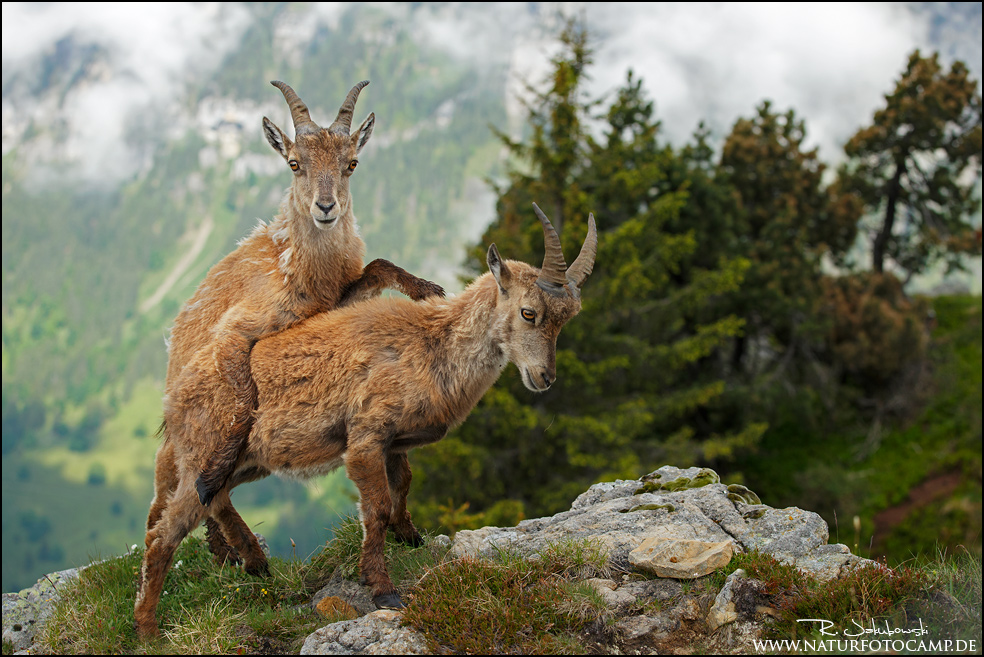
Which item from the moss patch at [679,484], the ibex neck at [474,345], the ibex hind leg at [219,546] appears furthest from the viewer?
the moss patch at [679,484]

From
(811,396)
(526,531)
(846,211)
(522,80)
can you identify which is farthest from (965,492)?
(526,531)

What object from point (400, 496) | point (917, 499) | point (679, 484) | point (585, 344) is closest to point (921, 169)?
point (917, 499)

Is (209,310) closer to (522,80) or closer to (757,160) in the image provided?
(522,80)

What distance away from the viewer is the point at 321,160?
25.9 feet

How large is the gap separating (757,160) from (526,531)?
3392 cm

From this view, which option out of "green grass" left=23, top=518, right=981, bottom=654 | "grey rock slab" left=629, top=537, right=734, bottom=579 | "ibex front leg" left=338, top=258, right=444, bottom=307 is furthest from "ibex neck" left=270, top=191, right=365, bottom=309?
"grey rock slab" left=629, top=537, right=734, bottom=579

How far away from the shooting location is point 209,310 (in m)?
8.48

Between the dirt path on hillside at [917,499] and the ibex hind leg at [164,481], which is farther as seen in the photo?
the dirt path on hillside at [917,499]

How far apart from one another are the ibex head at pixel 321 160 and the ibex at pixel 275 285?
11 millimetres

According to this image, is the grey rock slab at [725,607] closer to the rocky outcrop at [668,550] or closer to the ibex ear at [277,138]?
the rocky outcrop at [668,550]

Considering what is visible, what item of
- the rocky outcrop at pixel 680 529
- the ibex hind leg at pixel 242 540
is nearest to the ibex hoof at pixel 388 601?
the rocky outcrop at pixel 680 529

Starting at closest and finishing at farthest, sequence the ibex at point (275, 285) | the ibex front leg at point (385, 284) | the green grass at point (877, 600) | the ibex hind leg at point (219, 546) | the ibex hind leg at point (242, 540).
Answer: the green grass at point (877, 600)
the ibex at point (275, 285)
the ibex front leg at point (385, 284)
the ibex hind leg at point (242, 540)
the ibex hind leg at point (219, 546)

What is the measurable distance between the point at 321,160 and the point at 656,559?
540 centimetres

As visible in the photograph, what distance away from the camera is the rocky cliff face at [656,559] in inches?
258
